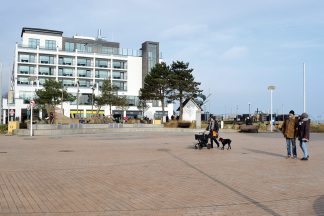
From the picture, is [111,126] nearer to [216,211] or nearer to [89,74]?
[216,211]

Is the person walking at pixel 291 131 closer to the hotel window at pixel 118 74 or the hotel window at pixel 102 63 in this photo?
the hotel window at pixel 102 63

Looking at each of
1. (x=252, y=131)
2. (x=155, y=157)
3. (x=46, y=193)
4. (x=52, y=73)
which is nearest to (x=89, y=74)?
(x=52, y=73)

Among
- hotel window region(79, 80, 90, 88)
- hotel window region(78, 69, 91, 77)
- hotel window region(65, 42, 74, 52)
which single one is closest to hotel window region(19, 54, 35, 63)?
hotel window region(65, 42, 74, 52)

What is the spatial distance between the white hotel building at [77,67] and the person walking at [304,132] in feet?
235

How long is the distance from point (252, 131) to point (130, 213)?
3465 cm

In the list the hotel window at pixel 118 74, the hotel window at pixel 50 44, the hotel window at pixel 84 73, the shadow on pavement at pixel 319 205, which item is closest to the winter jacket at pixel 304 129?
the shadow on pavement at pixel 319 205

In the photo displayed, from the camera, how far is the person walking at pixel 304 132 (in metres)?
14.8

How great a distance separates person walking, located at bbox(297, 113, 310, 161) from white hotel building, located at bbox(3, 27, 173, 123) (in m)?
71.7

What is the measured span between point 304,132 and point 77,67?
84715 millimetres

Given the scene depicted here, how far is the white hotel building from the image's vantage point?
88.6m

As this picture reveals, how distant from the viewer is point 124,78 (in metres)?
102

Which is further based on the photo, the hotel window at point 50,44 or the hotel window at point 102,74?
the hotel window at point 102,74

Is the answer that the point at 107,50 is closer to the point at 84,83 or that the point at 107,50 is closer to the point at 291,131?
the point at 84,83

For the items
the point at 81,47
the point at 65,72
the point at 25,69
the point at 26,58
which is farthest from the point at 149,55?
the point at 25,69
